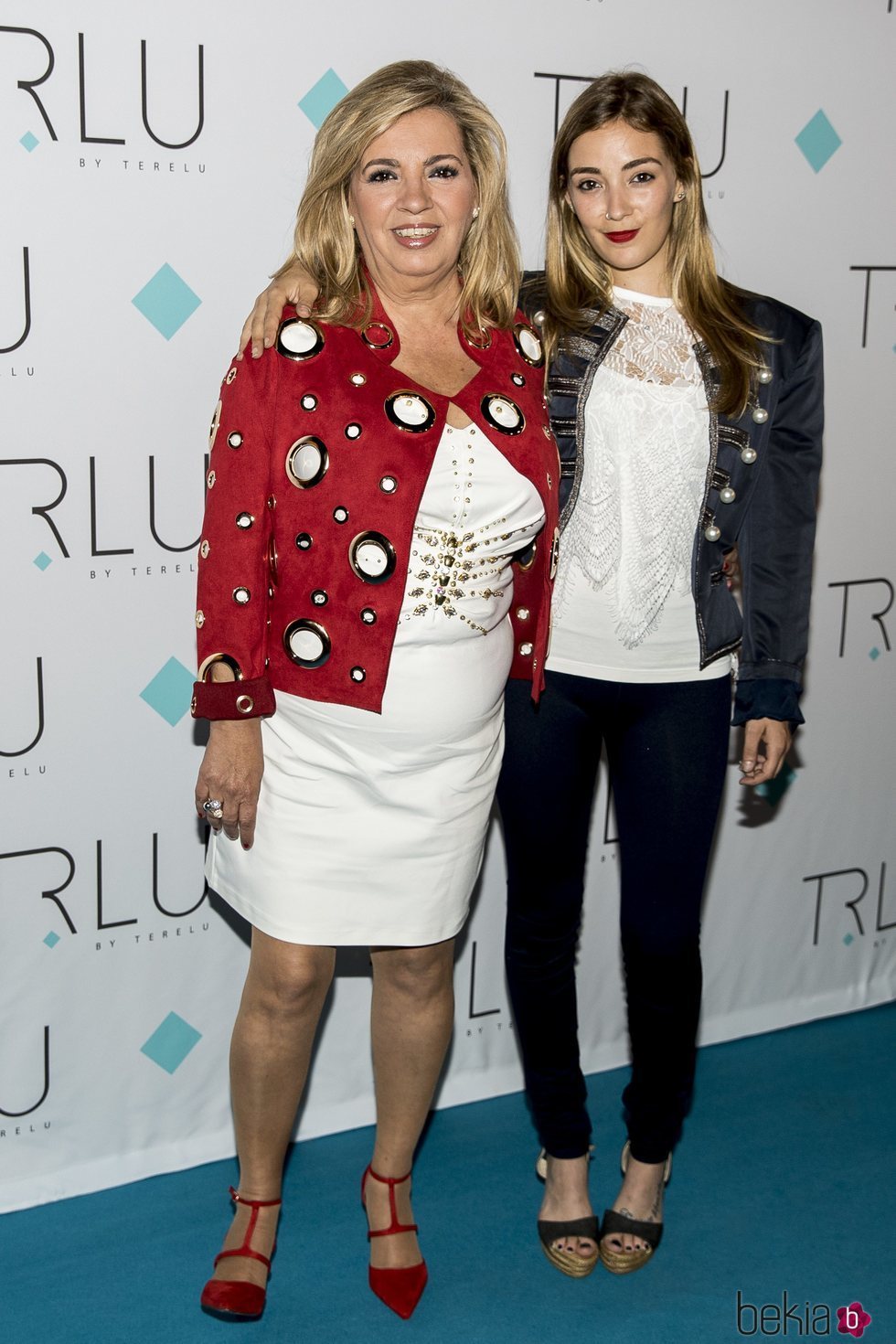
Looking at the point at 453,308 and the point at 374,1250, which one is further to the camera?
the point at 374,1250

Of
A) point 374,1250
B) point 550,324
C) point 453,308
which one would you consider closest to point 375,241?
point 453,308

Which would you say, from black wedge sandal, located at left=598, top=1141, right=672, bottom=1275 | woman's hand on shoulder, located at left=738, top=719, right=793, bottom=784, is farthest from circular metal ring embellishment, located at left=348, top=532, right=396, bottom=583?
black wedge sandal, located at left=598, top=1141, right=672, bottom=1275

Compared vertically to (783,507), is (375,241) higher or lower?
higher

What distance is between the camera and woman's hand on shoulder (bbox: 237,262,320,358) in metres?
1.70

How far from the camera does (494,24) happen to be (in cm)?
214

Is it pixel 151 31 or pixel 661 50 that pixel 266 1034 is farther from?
pixel 661 50

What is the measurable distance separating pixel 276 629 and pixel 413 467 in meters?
0.28

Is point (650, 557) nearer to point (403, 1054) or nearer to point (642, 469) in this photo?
point (642, 469)

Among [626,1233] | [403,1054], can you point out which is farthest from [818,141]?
[626,1233]

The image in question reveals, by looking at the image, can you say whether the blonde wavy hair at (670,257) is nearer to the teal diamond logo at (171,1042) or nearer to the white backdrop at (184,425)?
the white backdrop at (184,425)

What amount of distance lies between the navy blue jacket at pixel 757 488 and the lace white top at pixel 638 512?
0.06 feet

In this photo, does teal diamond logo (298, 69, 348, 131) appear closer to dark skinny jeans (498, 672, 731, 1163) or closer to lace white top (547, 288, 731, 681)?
lace white top (547, 288, 731, 681)

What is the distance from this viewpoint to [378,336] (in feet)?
5.78

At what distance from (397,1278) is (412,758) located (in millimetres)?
779
